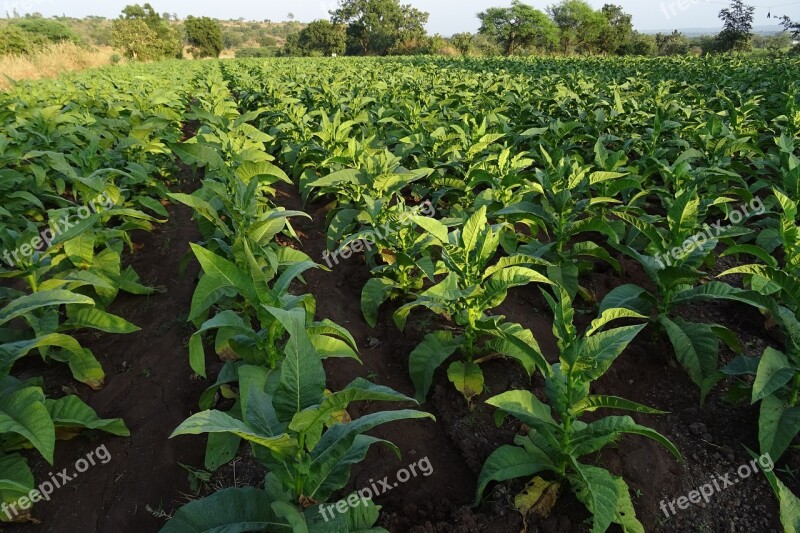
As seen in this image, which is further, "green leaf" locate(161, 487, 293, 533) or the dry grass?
the dry grass

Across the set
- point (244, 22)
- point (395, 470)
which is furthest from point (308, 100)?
point (244, 22)

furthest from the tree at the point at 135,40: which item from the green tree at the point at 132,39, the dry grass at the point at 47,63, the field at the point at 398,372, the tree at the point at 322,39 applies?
the field at the point at 398,372

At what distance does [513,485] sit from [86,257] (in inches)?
135

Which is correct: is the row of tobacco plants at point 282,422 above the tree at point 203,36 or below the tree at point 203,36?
below

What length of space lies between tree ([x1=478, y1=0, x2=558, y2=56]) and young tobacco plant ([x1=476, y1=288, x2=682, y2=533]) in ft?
192

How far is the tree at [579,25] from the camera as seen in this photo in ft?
190

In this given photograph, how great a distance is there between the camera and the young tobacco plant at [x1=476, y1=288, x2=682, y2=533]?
204 centimetres

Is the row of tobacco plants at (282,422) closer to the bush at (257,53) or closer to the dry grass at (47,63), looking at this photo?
the dry grass at (47,63)

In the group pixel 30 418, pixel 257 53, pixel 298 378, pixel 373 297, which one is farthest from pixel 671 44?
pixel 30 418

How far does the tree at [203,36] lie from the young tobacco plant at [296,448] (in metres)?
70.0

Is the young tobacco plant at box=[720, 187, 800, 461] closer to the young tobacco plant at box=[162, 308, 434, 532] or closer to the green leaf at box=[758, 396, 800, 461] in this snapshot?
the green leaf at box=[758, 396, 800, 461]

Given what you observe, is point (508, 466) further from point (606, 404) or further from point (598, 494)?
point (606, 404)

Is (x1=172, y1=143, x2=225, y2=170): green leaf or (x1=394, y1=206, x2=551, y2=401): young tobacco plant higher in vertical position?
(x1=172, y1=143, x2=225, y2=170): green leaf

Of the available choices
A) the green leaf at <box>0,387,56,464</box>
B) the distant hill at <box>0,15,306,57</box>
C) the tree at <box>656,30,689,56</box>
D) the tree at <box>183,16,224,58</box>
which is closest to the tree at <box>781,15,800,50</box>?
the tree at <box>656,30,689,56</box>
